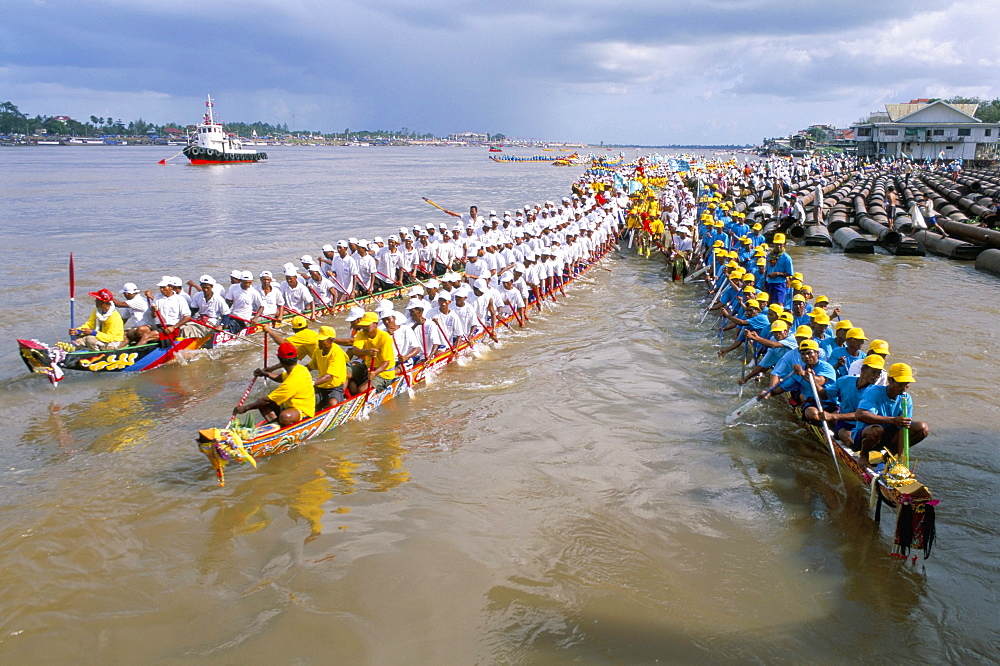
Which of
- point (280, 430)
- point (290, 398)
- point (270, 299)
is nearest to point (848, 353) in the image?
point (290, 398)

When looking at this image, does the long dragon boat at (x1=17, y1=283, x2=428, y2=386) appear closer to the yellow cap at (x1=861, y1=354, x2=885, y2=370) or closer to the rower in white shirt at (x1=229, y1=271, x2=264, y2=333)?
the rower in white shirt at (x1=229, y1=271, x2=264, y2=333)

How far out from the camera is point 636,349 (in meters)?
12.8

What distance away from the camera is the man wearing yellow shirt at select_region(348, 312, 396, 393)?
29.8ft

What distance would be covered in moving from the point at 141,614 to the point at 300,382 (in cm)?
296

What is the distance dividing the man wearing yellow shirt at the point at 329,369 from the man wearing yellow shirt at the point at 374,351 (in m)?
0.52

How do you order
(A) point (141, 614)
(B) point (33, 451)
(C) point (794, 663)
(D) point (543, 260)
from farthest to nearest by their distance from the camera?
(D) point (543, 260)
(B) point (33, 451)
(A) point (141, 614)
(C) point (794, 663)

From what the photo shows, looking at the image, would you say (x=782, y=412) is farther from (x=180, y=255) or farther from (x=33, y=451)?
(x=180, y=255)

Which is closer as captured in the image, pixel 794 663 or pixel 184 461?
pixel 794 663

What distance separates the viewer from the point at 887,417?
20.6 ft

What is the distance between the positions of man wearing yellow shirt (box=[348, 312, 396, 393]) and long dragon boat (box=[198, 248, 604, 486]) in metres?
0.28

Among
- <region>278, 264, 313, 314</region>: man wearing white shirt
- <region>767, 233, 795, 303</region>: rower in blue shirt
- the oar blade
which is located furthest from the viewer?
<region>278, 264, 313, 314</region>: man wearing white shirt

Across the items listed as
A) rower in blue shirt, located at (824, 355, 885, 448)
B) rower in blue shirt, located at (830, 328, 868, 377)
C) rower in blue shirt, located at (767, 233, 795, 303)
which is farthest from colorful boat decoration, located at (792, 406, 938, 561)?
rower in blue shirt, located at (767, 233, 795, 303)

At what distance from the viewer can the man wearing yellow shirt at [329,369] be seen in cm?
823

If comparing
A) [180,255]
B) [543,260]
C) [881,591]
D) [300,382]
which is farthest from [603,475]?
[180,255]
